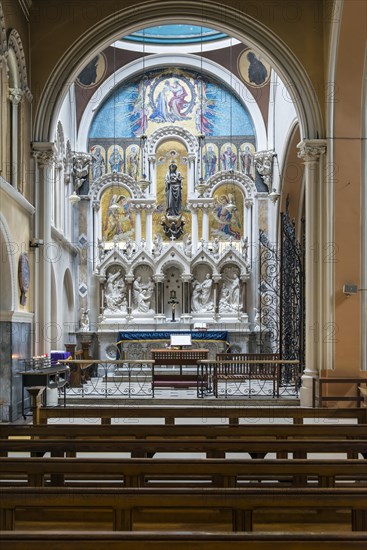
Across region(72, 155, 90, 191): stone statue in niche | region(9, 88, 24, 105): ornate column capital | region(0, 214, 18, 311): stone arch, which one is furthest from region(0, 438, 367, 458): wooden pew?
region(72, 155, 90, 191): stone statue in niche

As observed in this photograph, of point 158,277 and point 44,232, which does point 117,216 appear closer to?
point 158,277

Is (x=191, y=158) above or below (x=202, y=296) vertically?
above

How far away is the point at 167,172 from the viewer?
874 inches

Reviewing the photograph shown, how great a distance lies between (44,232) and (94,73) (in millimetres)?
9331

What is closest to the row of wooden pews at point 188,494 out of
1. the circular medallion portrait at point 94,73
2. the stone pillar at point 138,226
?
the stone pillar at point 138,226

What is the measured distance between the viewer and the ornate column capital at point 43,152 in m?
13.4

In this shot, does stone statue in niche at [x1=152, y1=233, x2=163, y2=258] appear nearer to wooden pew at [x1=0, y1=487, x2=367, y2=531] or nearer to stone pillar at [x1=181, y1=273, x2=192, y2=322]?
stone pillar at [x1=181, y1=273, x2=192, y2=322]

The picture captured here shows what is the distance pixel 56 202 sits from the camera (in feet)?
61.3

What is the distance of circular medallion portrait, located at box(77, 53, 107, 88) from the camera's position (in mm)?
21156

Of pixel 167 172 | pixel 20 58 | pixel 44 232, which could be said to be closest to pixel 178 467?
pixel 44 232

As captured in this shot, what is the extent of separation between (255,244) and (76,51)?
378 inches

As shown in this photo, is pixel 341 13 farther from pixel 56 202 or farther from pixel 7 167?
pixel 56 202

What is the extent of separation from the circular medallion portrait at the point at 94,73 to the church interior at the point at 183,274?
45mm

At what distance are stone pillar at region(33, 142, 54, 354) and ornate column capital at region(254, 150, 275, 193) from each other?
9.15 metres
